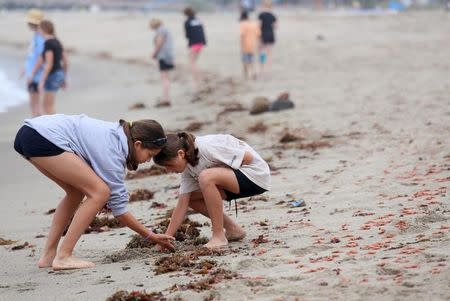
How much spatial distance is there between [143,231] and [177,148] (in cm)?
58

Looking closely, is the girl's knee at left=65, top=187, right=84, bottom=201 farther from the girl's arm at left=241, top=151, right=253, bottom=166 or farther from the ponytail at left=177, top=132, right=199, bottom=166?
the girl's arm at left=241, top=151, right=253, bottom=166

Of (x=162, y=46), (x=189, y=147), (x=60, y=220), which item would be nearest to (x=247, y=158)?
(x=189, y=147)

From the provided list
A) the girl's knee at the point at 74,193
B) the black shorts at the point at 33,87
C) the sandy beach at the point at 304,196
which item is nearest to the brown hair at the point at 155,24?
the sandy beach at the point at 304,196

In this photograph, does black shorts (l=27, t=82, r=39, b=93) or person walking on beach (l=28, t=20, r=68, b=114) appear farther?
black shorts (l=27, t=82, r=39, b=93)

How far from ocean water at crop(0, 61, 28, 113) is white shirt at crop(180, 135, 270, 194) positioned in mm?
10925

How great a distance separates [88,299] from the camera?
4906mm

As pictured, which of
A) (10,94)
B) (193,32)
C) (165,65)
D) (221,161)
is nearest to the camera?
(221,161)

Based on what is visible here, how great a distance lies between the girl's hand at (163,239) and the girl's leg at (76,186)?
0.43m

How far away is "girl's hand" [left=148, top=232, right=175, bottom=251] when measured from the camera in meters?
5.79

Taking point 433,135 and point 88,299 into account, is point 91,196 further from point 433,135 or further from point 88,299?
point 433,135

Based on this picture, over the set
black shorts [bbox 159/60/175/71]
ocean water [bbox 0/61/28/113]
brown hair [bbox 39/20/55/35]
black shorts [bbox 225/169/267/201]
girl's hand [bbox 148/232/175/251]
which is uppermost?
brown hair [bbox 39/20/55/35]

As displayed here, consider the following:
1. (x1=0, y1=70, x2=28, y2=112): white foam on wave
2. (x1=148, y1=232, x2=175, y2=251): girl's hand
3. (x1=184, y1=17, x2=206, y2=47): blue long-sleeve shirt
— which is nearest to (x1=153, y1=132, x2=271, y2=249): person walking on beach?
(x1=148, y1=232, x2=175, y2=251): girl's hand

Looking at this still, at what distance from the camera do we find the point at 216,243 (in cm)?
599

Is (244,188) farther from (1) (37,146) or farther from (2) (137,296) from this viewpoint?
(2) (137,296)
